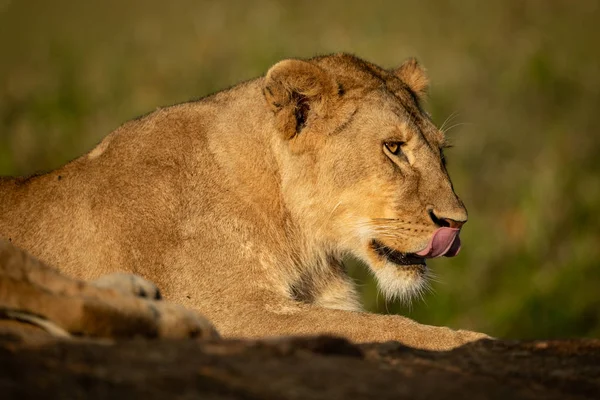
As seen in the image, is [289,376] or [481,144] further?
[481,144]

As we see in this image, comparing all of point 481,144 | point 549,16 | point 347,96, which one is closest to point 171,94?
point 481,144

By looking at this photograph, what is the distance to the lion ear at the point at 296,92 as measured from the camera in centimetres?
605

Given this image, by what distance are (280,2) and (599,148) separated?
595 centimetres

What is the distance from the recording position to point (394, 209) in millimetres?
6051

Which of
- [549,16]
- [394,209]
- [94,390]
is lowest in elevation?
[94,390]

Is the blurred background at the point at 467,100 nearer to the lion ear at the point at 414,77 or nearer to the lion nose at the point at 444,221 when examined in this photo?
the lion ear at the point at 414,77

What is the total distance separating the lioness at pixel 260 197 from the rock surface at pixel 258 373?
5.77 ft

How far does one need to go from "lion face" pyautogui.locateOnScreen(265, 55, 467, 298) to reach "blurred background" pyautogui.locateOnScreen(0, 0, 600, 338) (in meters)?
3.83

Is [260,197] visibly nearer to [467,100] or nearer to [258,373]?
[258,373]

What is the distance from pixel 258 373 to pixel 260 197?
282 centimetres

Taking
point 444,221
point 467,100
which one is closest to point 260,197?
point 444,221

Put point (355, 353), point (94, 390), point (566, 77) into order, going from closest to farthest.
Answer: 1. point (94, 390)
2. point (355, 353)
3. point (566, 77)

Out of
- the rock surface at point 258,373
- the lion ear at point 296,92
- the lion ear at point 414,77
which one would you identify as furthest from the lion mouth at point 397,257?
the rock surface at point 258,373

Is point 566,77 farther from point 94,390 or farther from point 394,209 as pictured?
point 94,390
